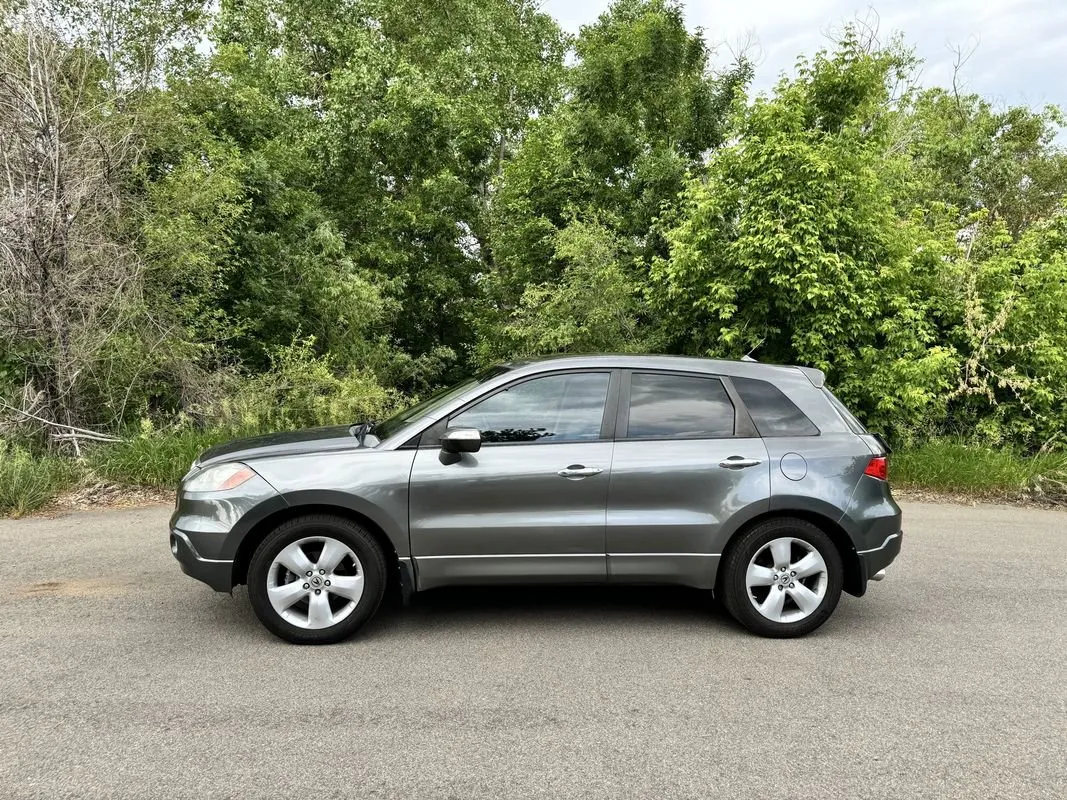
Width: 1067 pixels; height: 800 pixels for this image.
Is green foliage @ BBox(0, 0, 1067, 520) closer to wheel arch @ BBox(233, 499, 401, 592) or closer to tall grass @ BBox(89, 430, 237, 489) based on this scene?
tall grass @ BBox(89, 430, 237, 489)

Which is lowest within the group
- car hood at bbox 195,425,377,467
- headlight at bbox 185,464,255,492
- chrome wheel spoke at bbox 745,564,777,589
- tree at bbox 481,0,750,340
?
chrome wheel spoke at bbox 745,564,777,589

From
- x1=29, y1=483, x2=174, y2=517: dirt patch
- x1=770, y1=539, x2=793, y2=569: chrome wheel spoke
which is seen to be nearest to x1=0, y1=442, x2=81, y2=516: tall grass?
x1=29, y1=483, x2=174, y2=517: dirt patch

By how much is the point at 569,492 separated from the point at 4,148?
27.3 ft

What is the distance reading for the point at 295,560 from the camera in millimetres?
4340

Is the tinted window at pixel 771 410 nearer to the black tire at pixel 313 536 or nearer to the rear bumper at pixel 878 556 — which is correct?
the rear bumper at pixel 878 556

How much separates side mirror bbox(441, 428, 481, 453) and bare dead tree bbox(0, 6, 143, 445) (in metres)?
6.90

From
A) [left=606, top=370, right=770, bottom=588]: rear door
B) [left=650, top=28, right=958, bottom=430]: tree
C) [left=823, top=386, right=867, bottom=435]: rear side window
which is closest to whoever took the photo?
[left=606, top=370, right=770, bottom=588]: rear door

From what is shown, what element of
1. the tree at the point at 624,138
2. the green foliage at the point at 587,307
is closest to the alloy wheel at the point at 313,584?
the green foliage at the point at 587,307

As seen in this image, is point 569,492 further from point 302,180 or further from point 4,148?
point 302,180

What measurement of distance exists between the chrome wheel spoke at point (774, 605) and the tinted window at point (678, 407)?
98 centimetres

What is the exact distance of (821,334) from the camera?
10.1 meters

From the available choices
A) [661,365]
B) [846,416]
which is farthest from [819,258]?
[661,365]

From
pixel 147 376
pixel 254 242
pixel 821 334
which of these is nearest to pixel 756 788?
pixel 821 334

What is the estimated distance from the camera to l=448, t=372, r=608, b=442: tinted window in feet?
15.0
